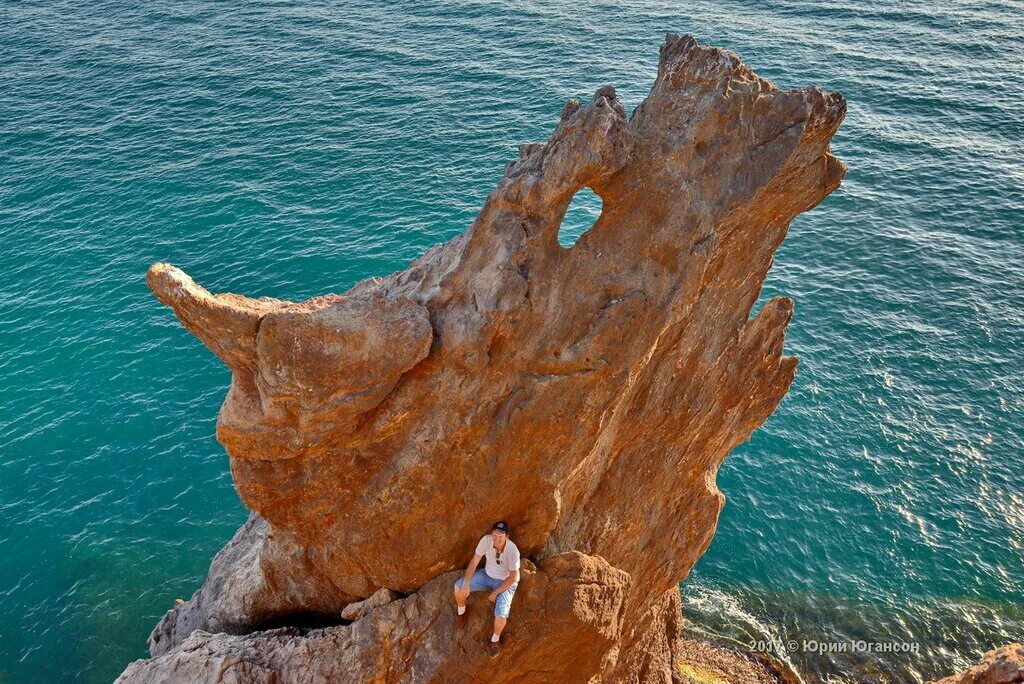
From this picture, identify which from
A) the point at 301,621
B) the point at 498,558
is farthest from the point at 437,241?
the point at 498,558

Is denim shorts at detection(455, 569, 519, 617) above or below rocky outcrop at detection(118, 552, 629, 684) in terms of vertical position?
above

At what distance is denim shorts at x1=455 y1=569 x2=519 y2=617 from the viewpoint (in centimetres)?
1555

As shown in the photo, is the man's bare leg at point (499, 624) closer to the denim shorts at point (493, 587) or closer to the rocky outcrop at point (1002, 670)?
the denim shorts at point (493, 587)

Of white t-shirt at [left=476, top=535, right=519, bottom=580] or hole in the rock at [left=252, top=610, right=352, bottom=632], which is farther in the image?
hole in the rock at [left=252, top=610, right=352, bottom=632]

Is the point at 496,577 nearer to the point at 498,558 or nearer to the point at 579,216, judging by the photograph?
the point at 498,558

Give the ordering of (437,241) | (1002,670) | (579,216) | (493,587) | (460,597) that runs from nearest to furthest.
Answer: (460,597) < (493,587) < (1002,670) < (437,241) < (579,216)

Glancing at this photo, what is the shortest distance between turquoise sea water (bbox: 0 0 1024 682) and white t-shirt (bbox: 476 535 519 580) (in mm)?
15415

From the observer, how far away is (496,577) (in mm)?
15750

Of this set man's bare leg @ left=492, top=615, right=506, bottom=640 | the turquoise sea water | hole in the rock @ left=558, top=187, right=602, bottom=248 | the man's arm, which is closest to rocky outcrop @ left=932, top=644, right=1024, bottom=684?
the turquoise sea water

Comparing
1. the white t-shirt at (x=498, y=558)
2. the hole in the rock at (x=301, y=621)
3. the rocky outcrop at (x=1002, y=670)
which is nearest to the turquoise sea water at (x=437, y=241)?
the rocky outcrop at (x=1002, y=670)

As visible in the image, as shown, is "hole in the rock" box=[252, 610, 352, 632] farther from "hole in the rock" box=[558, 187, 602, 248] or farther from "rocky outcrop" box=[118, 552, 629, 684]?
"hole in the rock" box=[558, 187, 602, 248]

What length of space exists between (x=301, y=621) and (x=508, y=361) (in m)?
8.59

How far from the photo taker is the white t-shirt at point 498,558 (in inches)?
612

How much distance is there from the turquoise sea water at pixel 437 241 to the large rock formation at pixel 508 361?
555 inches
